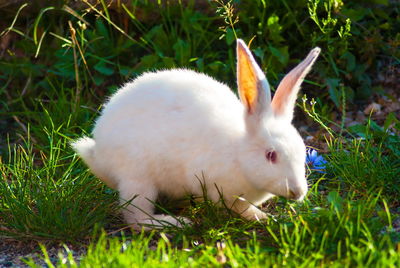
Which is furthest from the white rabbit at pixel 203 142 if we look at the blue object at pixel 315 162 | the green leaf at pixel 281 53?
the green leaf at pixel 281 53

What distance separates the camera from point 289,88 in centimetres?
394

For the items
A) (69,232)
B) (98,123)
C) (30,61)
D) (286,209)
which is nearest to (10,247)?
(69,232)

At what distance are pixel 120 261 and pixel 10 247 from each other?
108 centimetres

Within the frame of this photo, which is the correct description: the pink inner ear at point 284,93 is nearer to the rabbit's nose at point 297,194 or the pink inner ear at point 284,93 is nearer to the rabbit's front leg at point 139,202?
the rabbit's nose at point 297,194

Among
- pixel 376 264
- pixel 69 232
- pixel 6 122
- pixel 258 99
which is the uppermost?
pixel 258 99

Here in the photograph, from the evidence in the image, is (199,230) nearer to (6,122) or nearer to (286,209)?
(286,209)

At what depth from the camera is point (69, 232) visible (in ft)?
12.9

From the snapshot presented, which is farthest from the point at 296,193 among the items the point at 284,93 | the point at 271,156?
the point at 284,93

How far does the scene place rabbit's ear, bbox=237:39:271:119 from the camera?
3.79 m

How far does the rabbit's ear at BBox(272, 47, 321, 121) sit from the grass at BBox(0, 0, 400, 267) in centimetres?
42

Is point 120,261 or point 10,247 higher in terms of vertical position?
point 120,261

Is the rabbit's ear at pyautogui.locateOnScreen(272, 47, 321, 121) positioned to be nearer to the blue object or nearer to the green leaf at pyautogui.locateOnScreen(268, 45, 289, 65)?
the blue object

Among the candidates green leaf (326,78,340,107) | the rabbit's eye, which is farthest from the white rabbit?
green leaf (326,78,340,107)

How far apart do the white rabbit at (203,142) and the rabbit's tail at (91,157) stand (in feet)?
0.03
